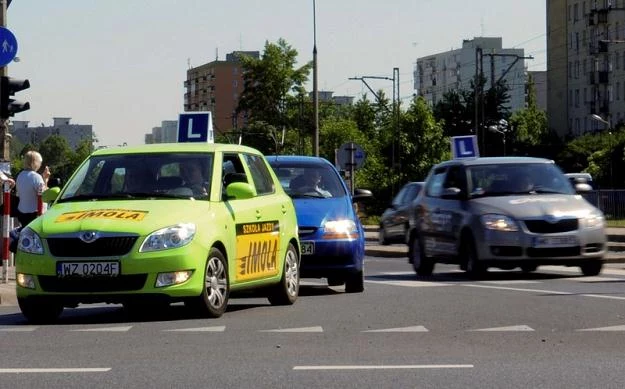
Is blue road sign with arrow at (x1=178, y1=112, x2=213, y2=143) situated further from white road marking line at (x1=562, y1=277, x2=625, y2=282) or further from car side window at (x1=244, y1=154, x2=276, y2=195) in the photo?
car side window at (x1=244, y1=154, x2=276, y2=195)

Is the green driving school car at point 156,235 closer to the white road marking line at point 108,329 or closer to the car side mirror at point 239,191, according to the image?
the car side mirror at point 239,191

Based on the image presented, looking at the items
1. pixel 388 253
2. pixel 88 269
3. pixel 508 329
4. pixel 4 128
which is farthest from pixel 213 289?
pixel 388 253

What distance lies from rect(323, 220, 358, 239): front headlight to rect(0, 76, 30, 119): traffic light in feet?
15.0

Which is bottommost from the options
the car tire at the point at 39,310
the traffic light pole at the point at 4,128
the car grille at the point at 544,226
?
the car tire at the point at 39,310

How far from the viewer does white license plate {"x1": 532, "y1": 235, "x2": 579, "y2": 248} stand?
2156cm

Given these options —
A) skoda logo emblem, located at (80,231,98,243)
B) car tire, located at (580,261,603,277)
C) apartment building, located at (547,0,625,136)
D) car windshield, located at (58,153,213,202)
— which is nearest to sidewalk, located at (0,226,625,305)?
car windshield, located at (58,153,213,202)

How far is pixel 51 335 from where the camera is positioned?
13.2m

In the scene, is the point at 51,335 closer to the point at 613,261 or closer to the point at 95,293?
the point at 95,293

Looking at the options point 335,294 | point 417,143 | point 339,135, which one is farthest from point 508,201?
point 339,135

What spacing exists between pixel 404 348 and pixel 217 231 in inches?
127

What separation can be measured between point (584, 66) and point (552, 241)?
363 feet

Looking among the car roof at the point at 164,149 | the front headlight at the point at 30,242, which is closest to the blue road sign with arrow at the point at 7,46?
the car roof at the point at 164,149

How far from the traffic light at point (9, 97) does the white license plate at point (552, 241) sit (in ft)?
21.9

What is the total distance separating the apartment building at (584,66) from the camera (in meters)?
126
